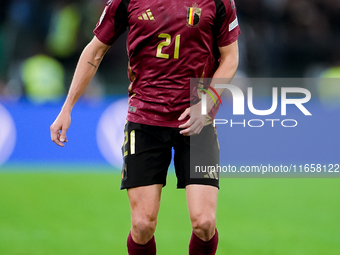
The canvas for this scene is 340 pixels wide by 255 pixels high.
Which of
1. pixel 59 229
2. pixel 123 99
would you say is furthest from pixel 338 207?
pixel 123 99

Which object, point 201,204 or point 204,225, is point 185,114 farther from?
point 204,225

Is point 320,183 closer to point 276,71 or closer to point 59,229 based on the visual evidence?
point 276,71

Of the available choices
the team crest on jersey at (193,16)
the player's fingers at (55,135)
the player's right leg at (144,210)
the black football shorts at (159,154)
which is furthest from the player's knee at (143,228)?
the team crest on jersey at (193,16)

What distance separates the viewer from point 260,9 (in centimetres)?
831

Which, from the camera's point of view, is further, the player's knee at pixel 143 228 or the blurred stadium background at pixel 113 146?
the blurred stadium background at pixel 113 146

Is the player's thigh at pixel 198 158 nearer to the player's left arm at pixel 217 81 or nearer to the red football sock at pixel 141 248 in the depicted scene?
the player's left arm at pixel 217 81

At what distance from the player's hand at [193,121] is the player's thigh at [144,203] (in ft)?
1.23

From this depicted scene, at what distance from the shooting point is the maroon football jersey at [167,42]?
2.94 meters

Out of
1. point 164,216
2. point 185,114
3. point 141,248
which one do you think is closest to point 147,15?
point 185,114

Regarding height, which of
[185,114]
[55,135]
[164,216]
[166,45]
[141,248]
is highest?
[166,45]

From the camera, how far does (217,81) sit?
301cm

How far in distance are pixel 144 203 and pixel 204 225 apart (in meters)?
0.35

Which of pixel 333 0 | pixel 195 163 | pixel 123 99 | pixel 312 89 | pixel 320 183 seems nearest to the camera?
pixel 195 163

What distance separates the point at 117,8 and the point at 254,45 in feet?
17.3
